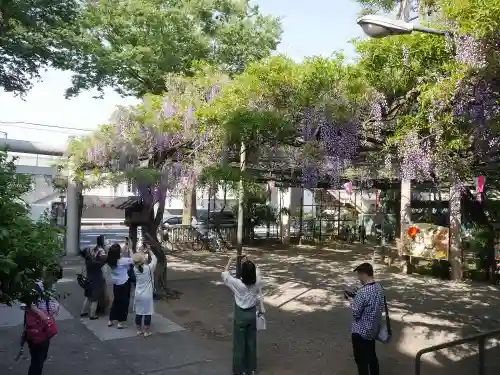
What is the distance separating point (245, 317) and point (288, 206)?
15.9 metres

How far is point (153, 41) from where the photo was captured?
16406 millimetres

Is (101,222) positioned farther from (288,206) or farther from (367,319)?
(367,319)

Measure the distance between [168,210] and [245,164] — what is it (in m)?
30.7

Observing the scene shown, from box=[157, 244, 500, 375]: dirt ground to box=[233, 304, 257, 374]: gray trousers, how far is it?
365 mm

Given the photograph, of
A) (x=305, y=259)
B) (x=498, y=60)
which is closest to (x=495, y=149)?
(x=498, y=60)

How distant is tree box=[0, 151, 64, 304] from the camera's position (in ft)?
11.0

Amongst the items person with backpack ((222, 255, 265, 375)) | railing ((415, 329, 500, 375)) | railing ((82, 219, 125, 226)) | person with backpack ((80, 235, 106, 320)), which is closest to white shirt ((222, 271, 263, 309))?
person with backpack ((222, 255, 265, 375))

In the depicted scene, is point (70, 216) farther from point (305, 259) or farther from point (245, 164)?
point (245, 164)

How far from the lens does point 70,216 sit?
15000 millimetres

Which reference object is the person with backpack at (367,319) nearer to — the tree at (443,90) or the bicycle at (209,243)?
the tree at (443,90)

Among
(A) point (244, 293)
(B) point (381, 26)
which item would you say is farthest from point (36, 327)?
(B) point (381, 26)

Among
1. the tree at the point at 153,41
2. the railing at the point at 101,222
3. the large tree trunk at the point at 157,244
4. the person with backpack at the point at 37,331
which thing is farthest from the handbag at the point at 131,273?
the railing at the point at 101,222

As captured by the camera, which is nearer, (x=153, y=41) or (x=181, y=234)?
(x=153, y=41)

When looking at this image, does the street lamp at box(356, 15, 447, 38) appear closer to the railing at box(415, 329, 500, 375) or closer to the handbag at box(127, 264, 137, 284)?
the railing at box(415, 329, 500, 375)
